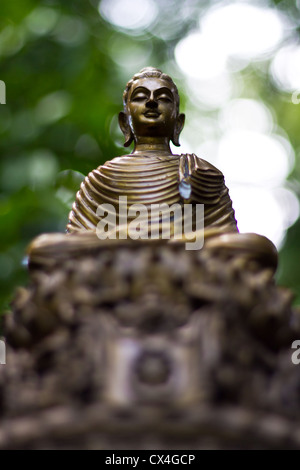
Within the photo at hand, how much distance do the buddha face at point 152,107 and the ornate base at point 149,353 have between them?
1.11 metres

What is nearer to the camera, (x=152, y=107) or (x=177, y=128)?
(x=152, y=107)

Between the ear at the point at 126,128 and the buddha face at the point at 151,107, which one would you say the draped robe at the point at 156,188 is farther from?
the ear at the point at 126,128

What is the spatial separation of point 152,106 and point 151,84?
91mm

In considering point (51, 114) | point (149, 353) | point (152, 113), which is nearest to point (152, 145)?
point (152, 113)

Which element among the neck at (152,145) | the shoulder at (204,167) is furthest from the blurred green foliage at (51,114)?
the shoulder at (204,167)

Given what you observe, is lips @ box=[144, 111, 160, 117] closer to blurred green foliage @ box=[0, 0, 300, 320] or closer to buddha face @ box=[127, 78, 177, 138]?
buddha face @ box=[127, 78, 177, 138]

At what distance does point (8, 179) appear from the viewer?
5.30 metres

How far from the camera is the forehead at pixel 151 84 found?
385 cm

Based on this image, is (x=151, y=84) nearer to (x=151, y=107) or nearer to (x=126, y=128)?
(x=151, y=107)

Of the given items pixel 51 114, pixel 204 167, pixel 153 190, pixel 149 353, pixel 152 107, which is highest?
pixel 51 114

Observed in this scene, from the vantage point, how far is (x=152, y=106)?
3846 mm

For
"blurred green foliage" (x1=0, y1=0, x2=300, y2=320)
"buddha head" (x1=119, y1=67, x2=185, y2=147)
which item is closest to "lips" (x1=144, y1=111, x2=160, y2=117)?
"buddha head" (x1=119, y1=67, x2=185, y2=147)

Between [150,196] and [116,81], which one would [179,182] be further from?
[116,81]

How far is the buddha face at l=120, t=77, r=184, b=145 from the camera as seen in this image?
12.6ft
